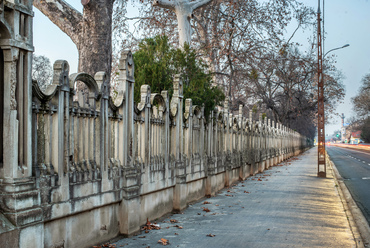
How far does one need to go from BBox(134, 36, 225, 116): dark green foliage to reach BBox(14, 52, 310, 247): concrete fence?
64cm

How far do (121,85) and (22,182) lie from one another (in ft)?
10.8

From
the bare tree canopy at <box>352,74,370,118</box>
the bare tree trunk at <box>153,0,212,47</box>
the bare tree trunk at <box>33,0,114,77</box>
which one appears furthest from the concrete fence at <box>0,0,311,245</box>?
the bare tree canopy at <box>352,74,370,118</box>

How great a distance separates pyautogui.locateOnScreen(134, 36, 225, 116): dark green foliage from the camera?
12602 millimetres

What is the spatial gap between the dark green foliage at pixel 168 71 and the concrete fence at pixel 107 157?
2.12ft

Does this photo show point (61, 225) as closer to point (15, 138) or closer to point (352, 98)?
point (15, 138)

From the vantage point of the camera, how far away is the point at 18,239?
495 centimetres

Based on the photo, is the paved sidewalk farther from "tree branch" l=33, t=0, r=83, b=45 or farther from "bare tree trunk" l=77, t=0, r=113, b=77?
"tree branch" l=33, t=0, r=83, b=45

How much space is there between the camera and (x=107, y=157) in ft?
24.2

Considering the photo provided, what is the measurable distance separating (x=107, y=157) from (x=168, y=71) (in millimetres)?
6182

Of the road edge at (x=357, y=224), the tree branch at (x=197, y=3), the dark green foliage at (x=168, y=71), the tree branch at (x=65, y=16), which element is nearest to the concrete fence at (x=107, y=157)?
the dark green foliage at (x=168, y=71)

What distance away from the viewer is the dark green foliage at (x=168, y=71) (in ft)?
41.3

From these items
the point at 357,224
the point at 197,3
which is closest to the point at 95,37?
the point at 357,224

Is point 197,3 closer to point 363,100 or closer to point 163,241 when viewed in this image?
point 163,241

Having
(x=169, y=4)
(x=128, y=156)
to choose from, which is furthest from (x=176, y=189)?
(x=169, y=4)
